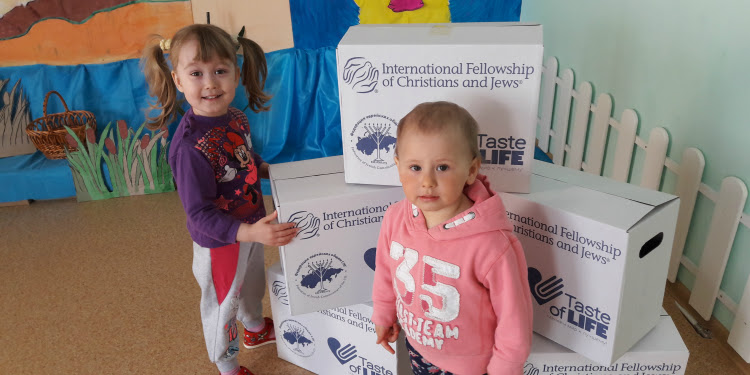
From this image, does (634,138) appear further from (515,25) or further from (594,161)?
(515,25)

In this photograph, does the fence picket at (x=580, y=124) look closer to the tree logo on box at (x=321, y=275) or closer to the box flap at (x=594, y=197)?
the box flap at (x=594, y=197)

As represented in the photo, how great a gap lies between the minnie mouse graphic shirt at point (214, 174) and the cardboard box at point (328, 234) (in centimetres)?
9

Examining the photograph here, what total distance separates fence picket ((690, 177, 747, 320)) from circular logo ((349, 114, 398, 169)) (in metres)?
0.97

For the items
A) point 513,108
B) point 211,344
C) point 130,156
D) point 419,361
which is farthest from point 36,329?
point 513,108

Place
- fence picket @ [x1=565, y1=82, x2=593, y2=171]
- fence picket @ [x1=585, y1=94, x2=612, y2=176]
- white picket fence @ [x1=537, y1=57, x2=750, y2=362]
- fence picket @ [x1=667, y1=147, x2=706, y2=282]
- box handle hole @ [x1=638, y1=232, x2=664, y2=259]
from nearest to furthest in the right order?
box handle hole @ [x1=638, y1=232, x2=664, y2=259] → white picket fence @ [x1=537, y1=57, x2=750, y2=362] → fence picket @ [x1=667, y1=147, x2=706, y2=282] → fence picket @ [x1=585, y1=94, x2=612, y2=176] → fence picket @ [x1=565, y1=82, x2=593, y2=171]

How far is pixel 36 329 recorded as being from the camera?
6.07 feet

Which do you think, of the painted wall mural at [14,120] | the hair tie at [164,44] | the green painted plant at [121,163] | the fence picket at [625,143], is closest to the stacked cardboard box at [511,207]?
the hair tie at [164,44]

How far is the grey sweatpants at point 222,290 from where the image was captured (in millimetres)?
1409

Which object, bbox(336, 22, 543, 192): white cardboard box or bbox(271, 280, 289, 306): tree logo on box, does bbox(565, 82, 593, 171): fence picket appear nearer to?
bbox(336, 22, 543, 192): white cardboard box

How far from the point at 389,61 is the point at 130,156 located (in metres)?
2.03

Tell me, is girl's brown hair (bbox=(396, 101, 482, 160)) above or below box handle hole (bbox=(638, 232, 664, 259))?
above

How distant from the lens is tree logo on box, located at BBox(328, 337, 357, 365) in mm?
1505

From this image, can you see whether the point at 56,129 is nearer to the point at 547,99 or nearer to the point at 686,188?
the point at 547,99

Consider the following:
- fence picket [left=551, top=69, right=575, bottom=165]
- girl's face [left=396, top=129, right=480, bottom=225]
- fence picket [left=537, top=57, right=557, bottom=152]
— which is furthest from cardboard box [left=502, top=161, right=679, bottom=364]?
fence picket [left=537, top=57, right=557, bottom=152]
